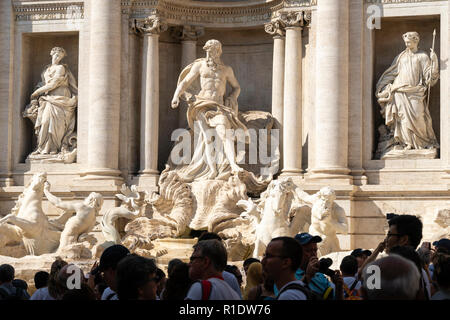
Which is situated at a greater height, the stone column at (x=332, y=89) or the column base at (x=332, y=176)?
the stone column at (x=332, y=89)

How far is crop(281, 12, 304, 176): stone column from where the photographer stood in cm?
2259


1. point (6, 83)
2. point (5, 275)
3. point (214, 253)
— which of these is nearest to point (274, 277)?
point (214, 253)

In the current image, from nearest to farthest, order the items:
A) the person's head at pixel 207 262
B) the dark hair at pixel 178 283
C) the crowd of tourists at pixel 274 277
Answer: the crowd of tourists at pixel 274 277, the person's head at pixel 207 262, the dark hair at pixel 178 283

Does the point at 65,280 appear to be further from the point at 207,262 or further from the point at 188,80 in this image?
the point at 188,80

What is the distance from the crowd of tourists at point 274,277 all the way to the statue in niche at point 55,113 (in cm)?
1517

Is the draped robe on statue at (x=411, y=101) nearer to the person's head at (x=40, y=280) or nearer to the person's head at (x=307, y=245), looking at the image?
the person's head at (x=40, y=280)

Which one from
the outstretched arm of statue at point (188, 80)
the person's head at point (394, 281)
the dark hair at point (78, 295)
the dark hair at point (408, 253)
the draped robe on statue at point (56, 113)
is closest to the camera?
the person's head at point (394, 281)

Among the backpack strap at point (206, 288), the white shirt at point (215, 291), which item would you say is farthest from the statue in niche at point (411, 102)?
the backpack strap at point (206, 288)

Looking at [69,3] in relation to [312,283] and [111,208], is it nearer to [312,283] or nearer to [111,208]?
[111,208]

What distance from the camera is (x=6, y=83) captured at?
24438 millimetres

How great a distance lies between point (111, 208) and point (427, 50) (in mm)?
9162

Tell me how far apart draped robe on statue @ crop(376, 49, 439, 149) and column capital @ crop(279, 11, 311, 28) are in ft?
8.59

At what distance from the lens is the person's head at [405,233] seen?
25.6 ft
